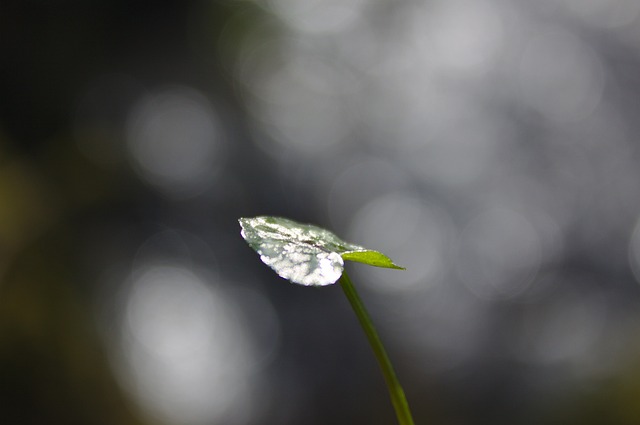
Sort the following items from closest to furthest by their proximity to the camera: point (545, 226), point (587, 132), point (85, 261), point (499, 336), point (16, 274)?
point (16, 274) < point (85, 261) < point (499, 336) < point (545, 226) < point (587, 132)

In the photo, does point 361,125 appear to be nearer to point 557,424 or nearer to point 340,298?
point 340,298

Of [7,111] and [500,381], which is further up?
[7,111]

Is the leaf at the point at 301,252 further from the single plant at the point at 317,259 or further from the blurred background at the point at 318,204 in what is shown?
the blurred background at the point at 318,204

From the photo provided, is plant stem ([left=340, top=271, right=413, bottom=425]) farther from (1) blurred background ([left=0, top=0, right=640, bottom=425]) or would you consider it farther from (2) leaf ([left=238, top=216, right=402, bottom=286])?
(1) blurred background ([left=0, top=0, right=640, bottom=425])

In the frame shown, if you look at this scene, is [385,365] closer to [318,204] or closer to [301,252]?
[301,252]

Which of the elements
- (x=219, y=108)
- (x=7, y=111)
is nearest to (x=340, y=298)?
(x=219, y=108)

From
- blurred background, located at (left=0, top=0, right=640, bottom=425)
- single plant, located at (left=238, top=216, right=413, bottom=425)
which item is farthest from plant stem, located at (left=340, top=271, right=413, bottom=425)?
blurred background, located at (left=0, top=0, right=640, bottom=425)

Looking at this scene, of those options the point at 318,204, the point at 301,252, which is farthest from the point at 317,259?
the point at 318,204

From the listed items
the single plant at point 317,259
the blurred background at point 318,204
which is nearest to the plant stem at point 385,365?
the single plant at point 317,259
